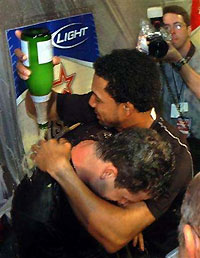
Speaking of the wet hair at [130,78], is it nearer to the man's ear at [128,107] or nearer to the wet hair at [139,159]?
the man's ear at [128,107]

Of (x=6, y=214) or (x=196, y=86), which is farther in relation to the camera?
(x=196, y=86)

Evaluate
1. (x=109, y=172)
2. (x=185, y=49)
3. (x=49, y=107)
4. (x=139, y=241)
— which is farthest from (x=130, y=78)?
(x=185, y=49)

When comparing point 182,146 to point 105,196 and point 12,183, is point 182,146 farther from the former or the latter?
point 12,183

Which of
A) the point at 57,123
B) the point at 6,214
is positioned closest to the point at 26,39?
the point at 57,123

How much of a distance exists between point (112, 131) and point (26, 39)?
0.47 metres

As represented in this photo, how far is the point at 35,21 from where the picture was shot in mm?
1564

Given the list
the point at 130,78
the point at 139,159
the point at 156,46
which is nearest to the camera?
the point at 139,159

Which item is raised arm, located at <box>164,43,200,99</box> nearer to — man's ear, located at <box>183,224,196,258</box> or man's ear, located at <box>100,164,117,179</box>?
man's ear, located at <box>100,164,117,179</box>

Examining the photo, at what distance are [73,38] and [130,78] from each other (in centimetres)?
42

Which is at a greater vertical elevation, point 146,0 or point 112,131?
point 146,0

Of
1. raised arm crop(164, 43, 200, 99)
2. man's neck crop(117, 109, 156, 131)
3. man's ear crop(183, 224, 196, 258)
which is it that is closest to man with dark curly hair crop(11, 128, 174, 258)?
man's neck crop(117, 109, 156, 131)

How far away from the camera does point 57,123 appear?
5.49ft

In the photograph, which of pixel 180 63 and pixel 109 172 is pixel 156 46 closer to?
pixel 180 63

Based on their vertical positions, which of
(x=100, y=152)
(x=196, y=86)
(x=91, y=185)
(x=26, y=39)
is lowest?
(x=196, y=86)
